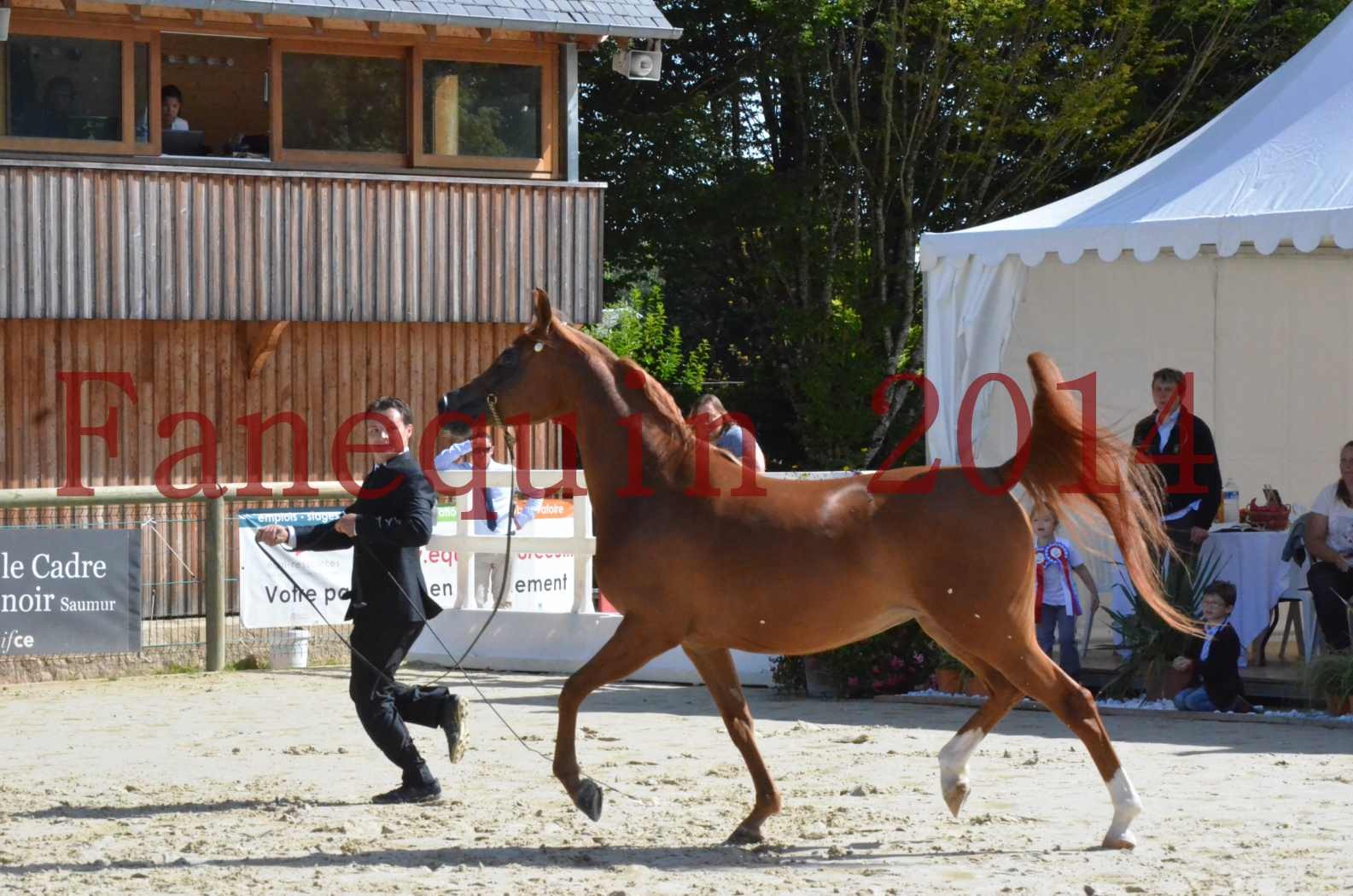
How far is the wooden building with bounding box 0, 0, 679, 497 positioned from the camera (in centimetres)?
1702

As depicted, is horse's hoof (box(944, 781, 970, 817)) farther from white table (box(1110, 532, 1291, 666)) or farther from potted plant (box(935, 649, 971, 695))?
white table (box(1110, 532, 1291, 666))

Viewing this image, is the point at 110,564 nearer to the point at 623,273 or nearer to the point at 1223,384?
the point at 1223,384

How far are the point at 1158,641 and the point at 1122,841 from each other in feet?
13.9

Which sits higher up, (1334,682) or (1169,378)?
(1169,378)

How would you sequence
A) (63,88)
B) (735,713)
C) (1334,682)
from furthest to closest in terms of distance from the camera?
(63,88) → (1334,682) → (735,713)

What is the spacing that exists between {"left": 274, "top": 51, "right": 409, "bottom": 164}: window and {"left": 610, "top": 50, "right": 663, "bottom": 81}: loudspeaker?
7.42ft

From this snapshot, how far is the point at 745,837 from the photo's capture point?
6.99m

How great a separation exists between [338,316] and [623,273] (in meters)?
10.0

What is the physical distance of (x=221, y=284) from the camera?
1775 cm

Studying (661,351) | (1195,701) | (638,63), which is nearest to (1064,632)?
(1195,701)

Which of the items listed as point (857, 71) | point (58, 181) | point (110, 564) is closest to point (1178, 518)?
point (110, 564)

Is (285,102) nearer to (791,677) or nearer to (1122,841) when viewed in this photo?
(791,677)

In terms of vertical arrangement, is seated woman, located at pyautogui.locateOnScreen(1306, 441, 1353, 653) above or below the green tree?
below

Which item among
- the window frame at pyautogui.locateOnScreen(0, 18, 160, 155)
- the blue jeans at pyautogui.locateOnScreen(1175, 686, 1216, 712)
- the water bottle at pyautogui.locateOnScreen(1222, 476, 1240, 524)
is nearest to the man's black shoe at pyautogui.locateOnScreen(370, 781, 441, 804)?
the blue jeans at pyautogui.locateOnScreen(1175, 686, 1216, 712)
